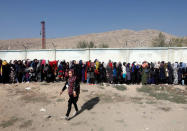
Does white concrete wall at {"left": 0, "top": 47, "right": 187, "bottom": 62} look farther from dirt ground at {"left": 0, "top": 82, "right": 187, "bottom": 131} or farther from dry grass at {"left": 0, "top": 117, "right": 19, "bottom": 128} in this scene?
dry grass at {"left": 0, "top": 117, "right": 19, "bottom": 128}

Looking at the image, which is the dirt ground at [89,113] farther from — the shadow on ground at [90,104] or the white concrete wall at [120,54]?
the white concrete wall at [120,54]

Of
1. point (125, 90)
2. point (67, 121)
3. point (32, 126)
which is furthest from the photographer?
point (125, 90)

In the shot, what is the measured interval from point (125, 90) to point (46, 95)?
3.90 metres

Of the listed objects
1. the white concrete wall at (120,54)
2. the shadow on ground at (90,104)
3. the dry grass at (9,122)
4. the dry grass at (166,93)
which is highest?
the white concrete wall at (120,54)

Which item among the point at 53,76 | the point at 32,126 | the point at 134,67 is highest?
the point at 134,67

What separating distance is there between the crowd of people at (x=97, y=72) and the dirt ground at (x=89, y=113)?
5.30 feet

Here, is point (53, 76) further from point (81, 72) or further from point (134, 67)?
point (134, 67)

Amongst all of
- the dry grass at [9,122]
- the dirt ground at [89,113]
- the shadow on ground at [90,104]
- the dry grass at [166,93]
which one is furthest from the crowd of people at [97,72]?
the dry grass at [9,122]

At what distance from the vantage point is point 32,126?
11.7 ft

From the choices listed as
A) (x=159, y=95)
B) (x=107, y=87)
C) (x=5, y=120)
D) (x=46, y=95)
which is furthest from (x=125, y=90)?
(x=5, y=120)

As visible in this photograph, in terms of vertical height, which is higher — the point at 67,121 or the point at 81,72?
the point at 81,72

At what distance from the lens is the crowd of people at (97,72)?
7922 mm

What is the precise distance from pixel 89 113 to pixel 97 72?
3768mm

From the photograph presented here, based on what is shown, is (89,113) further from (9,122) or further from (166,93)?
(166,93)
